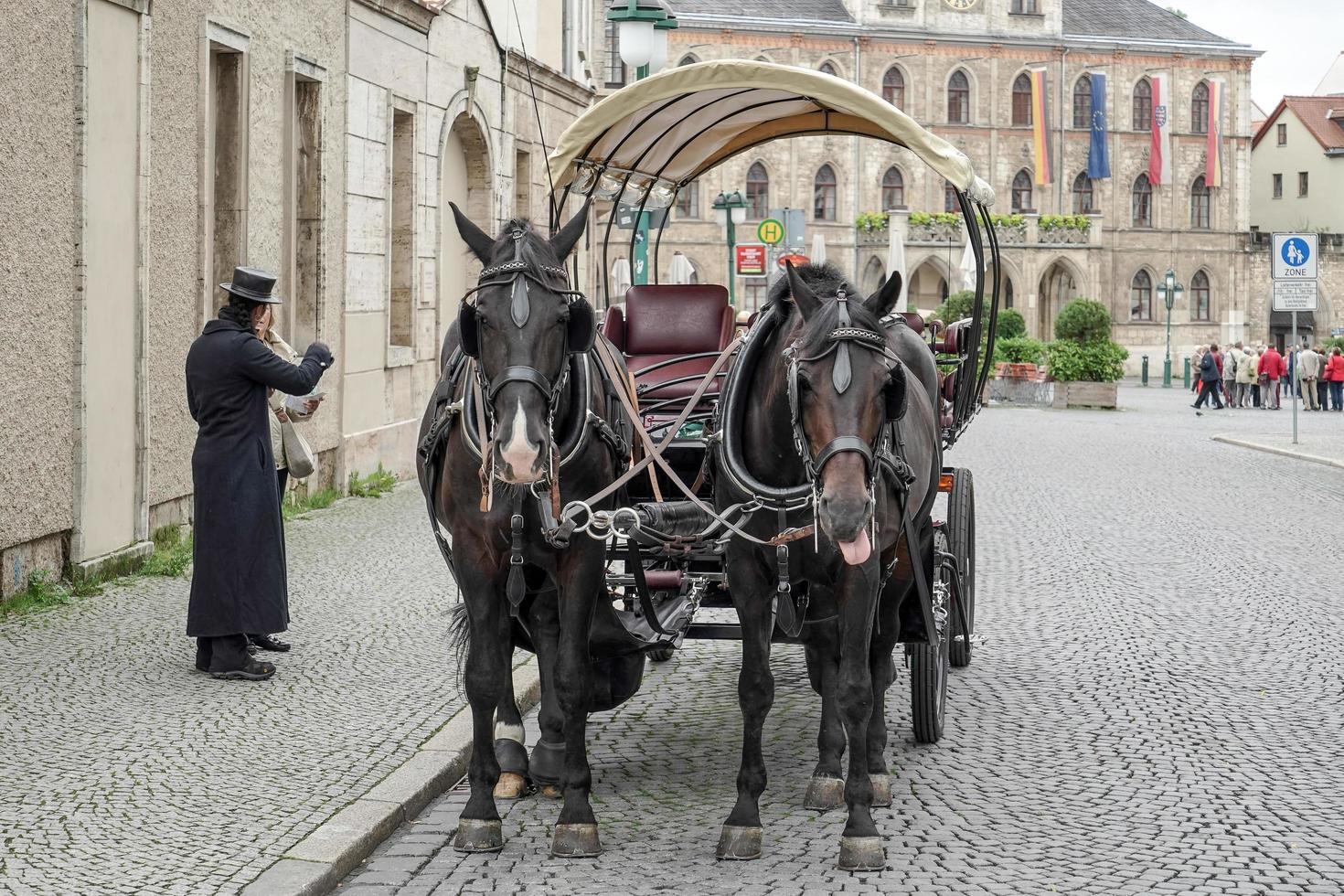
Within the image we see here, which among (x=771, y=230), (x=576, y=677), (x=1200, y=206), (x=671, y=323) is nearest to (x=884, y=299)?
(x=576, y=677)

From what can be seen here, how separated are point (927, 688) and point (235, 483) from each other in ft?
12.0

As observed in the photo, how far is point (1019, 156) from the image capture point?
257 feet

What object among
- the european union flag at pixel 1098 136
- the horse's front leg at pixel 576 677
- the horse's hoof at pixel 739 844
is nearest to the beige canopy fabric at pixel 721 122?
the horse's front leg at pixel 576 677

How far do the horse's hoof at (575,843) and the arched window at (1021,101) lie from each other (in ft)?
250

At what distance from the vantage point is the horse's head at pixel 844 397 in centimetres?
513

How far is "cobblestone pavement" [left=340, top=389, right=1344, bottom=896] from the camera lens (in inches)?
217

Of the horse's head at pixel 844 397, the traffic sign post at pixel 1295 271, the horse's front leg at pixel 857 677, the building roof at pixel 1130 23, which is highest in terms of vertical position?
the building roof at pixel 1130 23

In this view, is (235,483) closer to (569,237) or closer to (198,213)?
(569,237)

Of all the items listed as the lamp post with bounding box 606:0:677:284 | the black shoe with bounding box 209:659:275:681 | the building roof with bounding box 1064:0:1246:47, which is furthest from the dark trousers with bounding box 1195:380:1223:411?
the building roof with bounding box 1064:0:1246:47

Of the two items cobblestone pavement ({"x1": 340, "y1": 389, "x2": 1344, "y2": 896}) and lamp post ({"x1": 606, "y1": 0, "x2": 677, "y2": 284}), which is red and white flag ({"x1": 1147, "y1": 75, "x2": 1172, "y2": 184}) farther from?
cobblestone pavement ({"x1": 340, "y1": 389, "x2": 1344, "y2": 896})

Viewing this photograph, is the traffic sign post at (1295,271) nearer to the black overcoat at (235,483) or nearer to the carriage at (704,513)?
the carriage at (704,513)

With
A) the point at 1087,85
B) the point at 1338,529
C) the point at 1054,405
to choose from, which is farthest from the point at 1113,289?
the point at 1338,529

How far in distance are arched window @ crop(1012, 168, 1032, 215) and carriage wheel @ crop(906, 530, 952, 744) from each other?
73412 mm

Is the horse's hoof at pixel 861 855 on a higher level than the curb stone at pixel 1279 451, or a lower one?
lower
